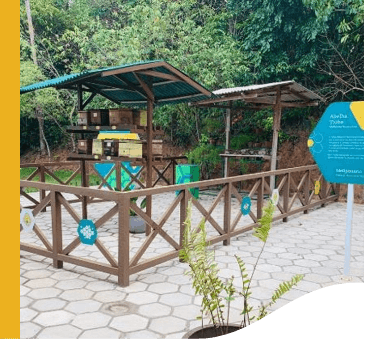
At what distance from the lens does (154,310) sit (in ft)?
9.98

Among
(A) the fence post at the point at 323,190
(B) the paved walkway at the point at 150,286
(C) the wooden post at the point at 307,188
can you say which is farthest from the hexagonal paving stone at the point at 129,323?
(A) the fence post at the point at 323,190

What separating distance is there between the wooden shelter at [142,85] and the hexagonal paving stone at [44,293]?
180 centimetres

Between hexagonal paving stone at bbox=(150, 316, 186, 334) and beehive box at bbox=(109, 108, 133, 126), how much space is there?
2805 millimetres

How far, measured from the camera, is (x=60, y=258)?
3973mm

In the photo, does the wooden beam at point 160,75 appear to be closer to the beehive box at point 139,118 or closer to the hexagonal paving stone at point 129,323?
the beehive box at point 139,118

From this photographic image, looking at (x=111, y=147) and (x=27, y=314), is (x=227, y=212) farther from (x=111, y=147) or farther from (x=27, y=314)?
(x=27, y=314)

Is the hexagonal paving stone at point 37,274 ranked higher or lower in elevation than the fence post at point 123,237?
lower

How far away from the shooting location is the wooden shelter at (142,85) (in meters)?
4.46

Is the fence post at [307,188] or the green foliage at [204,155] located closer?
the fence post at [307,188]

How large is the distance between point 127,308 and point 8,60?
2242 millimetres

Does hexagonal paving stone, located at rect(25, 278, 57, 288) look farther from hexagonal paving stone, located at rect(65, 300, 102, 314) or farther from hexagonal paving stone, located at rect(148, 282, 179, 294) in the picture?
hexagonal paving stone, located at rect(148, 282, 179, 294)

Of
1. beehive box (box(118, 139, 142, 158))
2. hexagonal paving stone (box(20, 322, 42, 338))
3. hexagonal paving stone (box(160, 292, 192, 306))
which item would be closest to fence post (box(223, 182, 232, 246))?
beehive box (box(118, 139, 142, 158))

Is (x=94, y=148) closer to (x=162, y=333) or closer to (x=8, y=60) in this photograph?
(x=162, y=333)

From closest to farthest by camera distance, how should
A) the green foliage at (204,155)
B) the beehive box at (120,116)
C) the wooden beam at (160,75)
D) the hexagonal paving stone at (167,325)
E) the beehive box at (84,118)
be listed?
the hexagonal paving stone at (167,325), the wooden beam at (160,75), the beehive box at (120,116), the beehive box at (84,118), the green foliage at (204,155)
